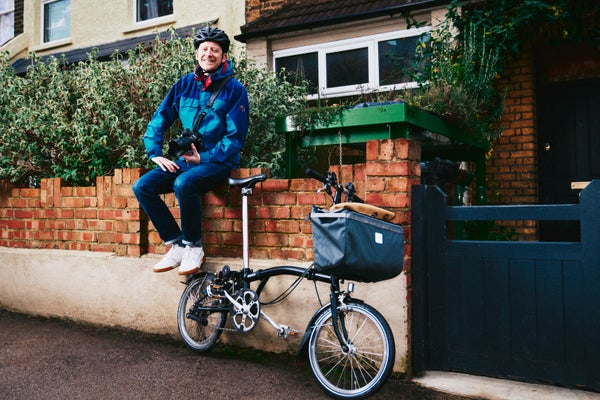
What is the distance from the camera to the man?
4.11 meters

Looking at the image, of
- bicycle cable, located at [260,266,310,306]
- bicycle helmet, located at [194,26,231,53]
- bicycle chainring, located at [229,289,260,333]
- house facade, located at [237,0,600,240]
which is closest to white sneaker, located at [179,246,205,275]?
bicycle chainring, located at [229,289,260,333]

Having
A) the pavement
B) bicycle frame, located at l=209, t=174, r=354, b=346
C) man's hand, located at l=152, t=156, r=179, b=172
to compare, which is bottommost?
the pavement

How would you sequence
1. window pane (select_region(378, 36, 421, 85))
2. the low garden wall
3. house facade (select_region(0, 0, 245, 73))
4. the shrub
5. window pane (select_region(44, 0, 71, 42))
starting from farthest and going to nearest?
window pane (select_region(44, 0, 71, 42)), house facade (select_region(0, 0, 245, 73)), window pane (select_region(378, 36, 421, 85)), the shrub, the low garden wall

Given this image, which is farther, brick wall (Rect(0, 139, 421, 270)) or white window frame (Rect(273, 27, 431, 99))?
white window frame (Rect(273, 27, 431, 99))

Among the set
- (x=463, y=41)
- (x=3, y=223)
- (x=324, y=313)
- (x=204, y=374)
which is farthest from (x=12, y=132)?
(x=463, y=41)

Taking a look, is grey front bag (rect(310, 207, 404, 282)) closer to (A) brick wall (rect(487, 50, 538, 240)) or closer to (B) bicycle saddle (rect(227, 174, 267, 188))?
(B) bicycle saddle (rect(227, 174, 267, 188))

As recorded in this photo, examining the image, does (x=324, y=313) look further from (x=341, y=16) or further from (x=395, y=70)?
(x=341, y=16)

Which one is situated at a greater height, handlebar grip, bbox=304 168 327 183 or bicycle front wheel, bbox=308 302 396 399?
handlebar grip, bbox=304 168 327 183

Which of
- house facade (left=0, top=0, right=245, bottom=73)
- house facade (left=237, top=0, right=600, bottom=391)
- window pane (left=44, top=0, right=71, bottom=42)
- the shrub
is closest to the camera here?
house facade (left=237, top=0, right=600, bottom=391)

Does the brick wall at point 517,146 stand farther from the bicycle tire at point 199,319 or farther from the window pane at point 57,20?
the window pane at point 57,20

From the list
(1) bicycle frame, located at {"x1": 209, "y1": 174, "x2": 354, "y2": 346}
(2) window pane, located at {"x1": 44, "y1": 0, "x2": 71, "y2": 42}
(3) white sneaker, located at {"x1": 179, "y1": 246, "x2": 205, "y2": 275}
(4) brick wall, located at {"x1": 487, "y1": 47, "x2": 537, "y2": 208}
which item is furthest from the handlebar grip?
Result: (2) window pane, located at {"x1": 44, "y1": 0, "x2": 71, "y2": 42}

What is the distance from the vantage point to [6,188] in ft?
19.1

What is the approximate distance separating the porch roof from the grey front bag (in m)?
4.84

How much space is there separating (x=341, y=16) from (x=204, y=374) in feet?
18.0
